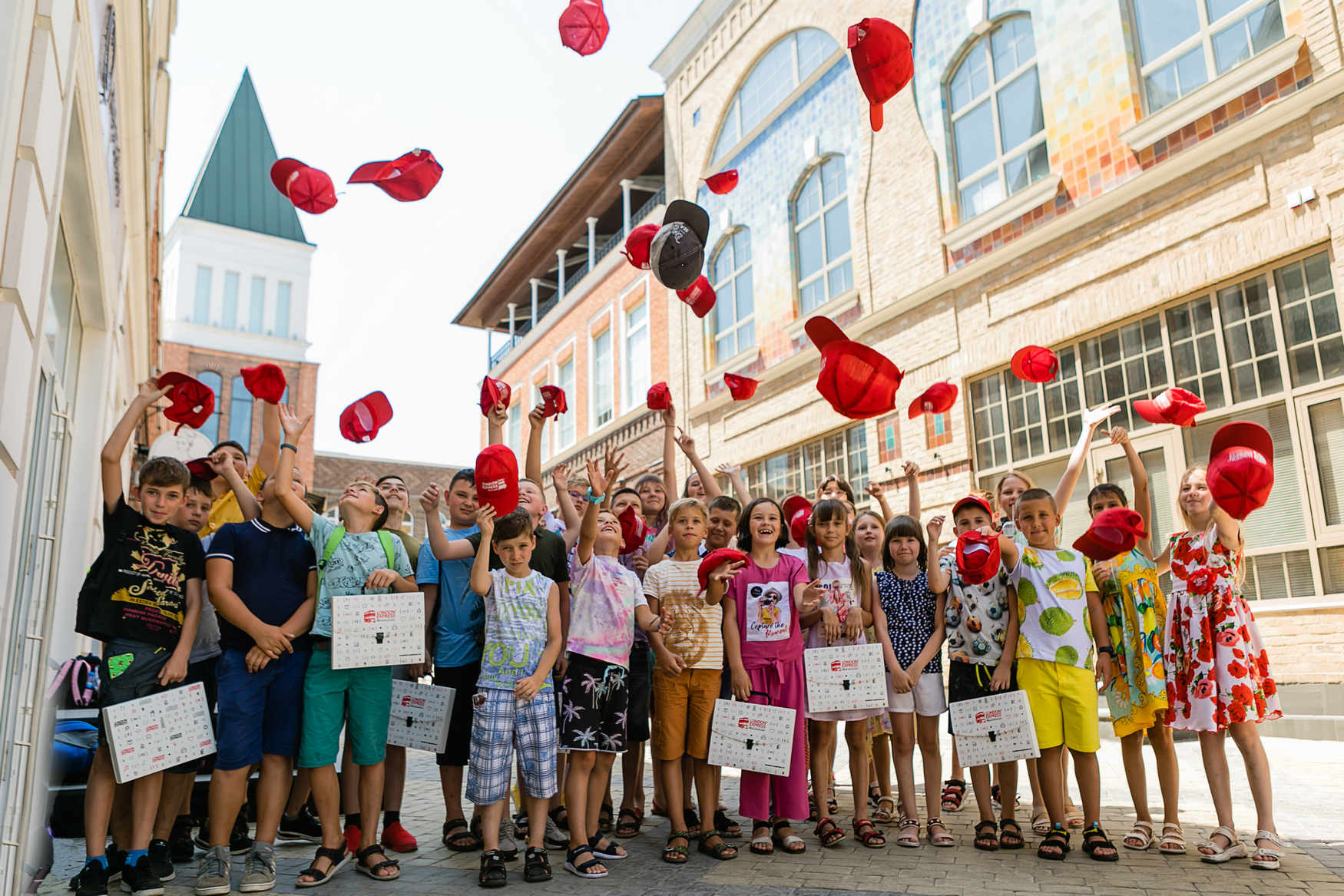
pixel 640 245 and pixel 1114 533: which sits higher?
pixel 640 245

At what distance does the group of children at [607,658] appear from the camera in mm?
4008

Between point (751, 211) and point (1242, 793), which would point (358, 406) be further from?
point (751, 211)

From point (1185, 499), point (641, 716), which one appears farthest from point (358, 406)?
point (1185, 499)

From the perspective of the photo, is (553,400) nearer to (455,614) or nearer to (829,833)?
(455,614)

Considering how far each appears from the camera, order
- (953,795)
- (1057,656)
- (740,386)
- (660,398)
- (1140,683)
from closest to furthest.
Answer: (1057,656) < (1140,683) < (953,795) < (660,398) < (740,386)

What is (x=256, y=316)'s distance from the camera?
129ft

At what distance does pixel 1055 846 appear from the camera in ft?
13.8

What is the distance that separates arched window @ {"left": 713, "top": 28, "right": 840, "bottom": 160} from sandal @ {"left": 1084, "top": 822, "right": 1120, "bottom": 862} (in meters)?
12.4

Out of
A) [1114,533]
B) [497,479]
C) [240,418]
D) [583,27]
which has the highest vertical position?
[240,418]

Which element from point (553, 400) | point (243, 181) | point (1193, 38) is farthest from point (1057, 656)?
point (243, 181)

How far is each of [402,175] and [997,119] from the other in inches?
322

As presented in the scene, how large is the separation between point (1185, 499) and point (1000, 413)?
645 cm

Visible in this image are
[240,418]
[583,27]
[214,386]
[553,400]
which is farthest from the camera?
[214,386]

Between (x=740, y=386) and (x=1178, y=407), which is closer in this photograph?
(x=1178, y=407)
